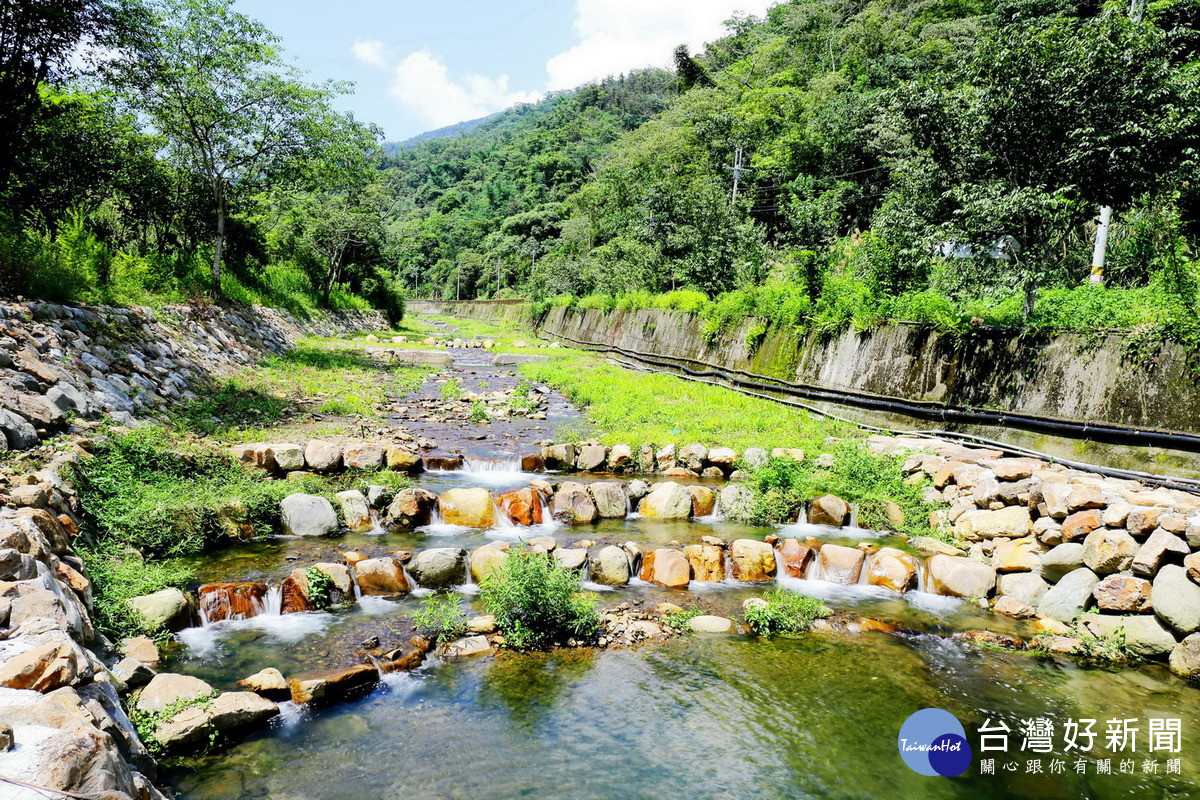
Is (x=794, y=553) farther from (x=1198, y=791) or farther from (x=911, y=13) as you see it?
(x=911, y=13)

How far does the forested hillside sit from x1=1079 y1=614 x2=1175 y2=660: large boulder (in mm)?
5819

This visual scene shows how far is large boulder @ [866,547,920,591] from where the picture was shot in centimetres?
783

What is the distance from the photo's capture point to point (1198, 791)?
14.9ft

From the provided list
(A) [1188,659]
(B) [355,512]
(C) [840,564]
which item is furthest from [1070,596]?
(B) [355,512]

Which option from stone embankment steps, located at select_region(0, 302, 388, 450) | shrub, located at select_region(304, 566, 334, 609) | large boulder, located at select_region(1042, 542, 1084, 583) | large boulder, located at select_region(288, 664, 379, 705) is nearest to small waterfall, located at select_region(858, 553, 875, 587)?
large boulder, located at select_region(1042, 542, 1084, 583)

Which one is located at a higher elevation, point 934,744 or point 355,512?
point 355,512

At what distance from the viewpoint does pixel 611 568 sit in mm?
7664

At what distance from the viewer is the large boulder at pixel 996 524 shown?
27.2ft

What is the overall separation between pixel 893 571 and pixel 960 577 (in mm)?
782

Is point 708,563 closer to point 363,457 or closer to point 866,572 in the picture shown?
point 866,572

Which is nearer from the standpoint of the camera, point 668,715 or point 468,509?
point 668,715

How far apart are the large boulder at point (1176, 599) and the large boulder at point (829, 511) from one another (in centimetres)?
385

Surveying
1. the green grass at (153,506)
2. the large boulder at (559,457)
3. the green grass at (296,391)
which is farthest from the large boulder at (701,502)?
the green grass at (296,391)

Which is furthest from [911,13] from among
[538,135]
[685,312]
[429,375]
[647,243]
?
[538,135]
